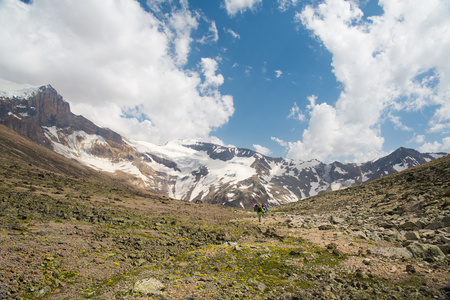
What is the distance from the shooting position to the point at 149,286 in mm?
8516

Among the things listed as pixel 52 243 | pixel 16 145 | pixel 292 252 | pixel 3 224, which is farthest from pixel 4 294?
pixel 16 145

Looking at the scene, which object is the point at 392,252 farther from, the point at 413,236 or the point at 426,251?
the point at 413,236

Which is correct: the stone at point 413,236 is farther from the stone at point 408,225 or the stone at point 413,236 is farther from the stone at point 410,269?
the stone at point 410,269

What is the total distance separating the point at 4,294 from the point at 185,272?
624 centimetres

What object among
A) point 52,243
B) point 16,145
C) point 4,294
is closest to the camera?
point 4,294

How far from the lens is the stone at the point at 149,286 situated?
26.6 feet

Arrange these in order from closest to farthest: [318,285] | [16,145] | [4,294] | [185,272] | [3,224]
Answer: [4,294]
[318,285]
[185,272]
[3,224]
[16,145]

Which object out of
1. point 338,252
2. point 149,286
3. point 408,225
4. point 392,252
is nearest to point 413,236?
point 392,252

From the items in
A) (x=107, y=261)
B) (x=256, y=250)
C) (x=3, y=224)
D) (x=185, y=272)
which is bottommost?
(x=3, y=224)

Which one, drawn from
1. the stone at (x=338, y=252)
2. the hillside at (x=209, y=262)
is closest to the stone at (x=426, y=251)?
the hillside at (x=209, y=262)

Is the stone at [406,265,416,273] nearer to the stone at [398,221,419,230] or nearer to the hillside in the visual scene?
the hillside

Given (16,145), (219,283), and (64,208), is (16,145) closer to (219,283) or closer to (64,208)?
(64,208)

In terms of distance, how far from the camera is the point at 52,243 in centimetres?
1183

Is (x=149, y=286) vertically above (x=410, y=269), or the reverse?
(x=410, y=269)
